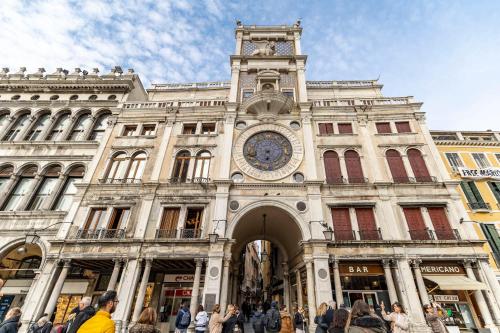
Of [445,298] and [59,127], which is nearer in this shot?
[445,298]

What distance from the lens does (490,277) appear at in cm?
1374

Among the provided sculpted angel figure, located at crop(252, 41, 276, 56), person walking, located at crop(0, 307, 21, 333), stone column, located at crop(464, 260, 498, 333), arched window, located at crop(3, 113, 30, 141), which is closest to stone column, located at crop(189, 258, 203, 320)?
person walking, located at crop(0, 307, 21, 333)

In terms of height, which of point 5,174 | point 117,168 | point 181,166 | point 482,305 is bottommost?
point 482,305

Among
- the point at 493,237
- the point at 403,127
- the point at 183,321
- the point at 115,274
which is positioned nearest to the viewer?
the point at 183,321

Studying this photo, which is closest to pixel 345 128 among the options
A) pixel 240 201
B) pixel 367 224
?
pixel 367 224

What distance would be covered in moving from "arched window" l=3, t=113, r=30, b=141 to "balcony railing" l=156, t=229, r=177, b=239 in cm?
1722

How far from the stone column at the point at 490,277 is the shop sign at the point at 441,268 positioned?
99cm

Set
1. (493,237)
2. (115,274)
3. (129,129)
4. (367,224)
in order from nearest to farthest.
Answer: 1. (115,274)
2. (367,224)
3. (493,237)
4. (129,129)

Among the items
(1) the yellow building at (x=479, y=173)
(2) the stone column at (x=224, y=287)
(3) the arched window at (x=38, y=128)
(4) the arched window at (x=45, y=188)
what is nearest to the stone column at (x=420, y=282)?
(1) the yellow building at (x=479, y=173)

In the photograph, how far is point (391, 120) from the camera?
66.4ft

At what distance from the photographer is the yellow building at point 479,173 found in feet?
56.7

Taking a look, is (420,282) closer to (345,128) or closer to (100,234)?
(345,128)

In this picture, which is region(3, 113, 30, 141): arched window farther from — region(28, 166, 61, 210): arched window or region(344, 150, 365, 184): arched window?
region(344, 150, 365, 184): arched window

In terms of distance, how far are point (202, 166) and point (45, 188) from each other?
40.1 feet
